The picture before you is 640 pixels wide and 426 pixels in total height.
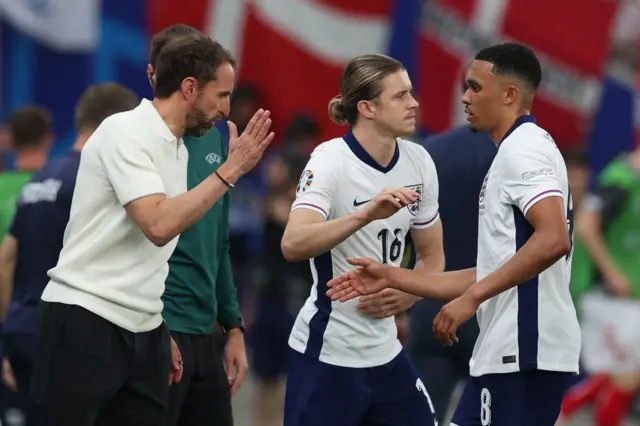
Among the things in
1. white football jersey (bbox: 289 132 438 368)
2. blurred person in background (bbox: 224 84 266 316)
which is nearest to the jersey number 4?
white football jersey (bbox: 289 132 438 368)

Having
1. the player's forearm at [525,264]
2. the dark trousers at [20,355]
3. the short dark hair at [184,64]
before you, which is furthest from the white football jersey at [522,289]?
the dark trousers at [20,355]

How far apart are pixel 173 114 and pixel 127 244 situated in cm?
55

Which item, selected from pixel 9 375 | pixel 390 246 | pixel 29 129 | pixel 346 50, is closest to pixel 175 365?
pixel 390 246

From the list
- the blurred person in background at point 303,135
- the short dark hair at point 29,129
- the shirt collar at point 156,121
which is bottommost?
the blurred person in background at point 303,135

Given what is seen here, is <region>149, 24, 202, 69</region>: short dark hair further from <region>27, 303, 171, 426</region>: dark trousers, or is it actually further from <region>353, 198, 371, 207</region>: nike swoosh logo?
<region>27, 303, 171, 426</region>: dark trousers

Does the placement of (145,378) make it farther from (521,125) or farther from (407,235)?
(521,125)

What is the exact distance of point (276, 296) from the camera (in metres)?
10.8

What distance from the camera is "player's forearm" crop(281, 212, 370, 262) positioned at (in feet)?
18.2

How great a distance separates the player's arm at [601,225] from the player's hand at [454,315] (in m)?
4.47

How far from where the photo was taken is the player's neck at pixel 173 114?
5.73 meters

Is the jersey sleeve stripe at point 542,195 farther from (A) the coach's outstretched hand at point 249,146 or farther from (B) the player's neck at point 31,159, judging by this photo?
(B) the player's neck at point 31,159

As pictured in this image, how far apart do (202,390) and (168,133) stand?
1372mm

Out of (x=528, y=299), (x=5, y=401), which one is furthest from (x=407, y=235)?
(x=5, y=401)

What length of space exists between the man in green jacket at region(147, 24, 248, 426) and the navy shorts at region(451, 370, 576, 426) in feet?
4.33
